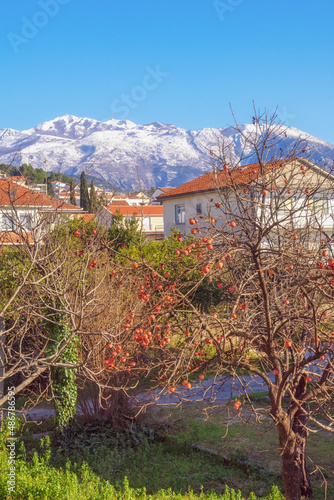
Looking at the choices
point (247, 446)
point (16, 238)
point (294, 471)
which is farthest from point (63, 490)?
point (16, 238)

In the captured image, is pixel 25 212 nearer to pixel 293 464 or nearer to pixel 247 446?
pixel 247 446

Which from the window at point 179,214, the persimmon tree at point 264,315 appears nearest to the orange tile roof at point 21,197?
the persimmon tree at point 264,315

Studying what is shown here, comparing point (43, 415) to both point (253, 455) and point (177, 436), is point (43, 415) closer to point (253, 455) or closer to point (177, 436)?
point (177, 436)

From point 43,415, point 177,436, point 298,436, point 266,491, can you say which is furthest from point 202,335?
point 43,415

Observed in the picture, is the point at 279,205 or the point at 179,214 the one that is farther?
the point at 179,214

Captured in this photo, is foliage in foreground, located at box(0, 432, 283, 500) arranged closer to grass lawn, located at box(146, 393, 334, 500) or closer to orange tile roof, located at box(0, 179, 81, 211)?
grass lawn, located at box(146, 393, 334, 500)

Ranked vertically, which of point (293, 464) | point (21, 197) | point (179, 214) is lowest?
point (293, 464)

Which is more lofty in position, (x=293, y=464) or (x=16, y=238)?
(x=16, y=238)

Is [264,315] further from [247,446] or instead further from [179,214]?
[179,214]

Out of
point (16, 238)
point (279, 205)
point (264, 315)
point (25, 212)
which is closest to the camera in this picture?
point (279, 205)

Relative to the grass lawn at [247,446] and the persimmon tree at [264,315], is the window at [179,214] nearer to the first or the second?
the grass lawn at [247,446]

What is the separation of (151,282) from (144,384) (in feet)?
25.7

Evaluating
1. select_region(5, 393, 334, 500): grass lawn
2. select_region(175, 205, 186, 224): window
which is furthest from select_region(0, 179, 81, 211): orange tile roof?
select_region(175, 205, 186, 224): window

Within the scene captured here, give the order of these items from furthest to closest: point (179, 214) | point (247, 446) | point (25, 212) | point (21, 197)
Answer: point (179, 214) < point (247, 446) < point (25, 212) < point (21, 197)
